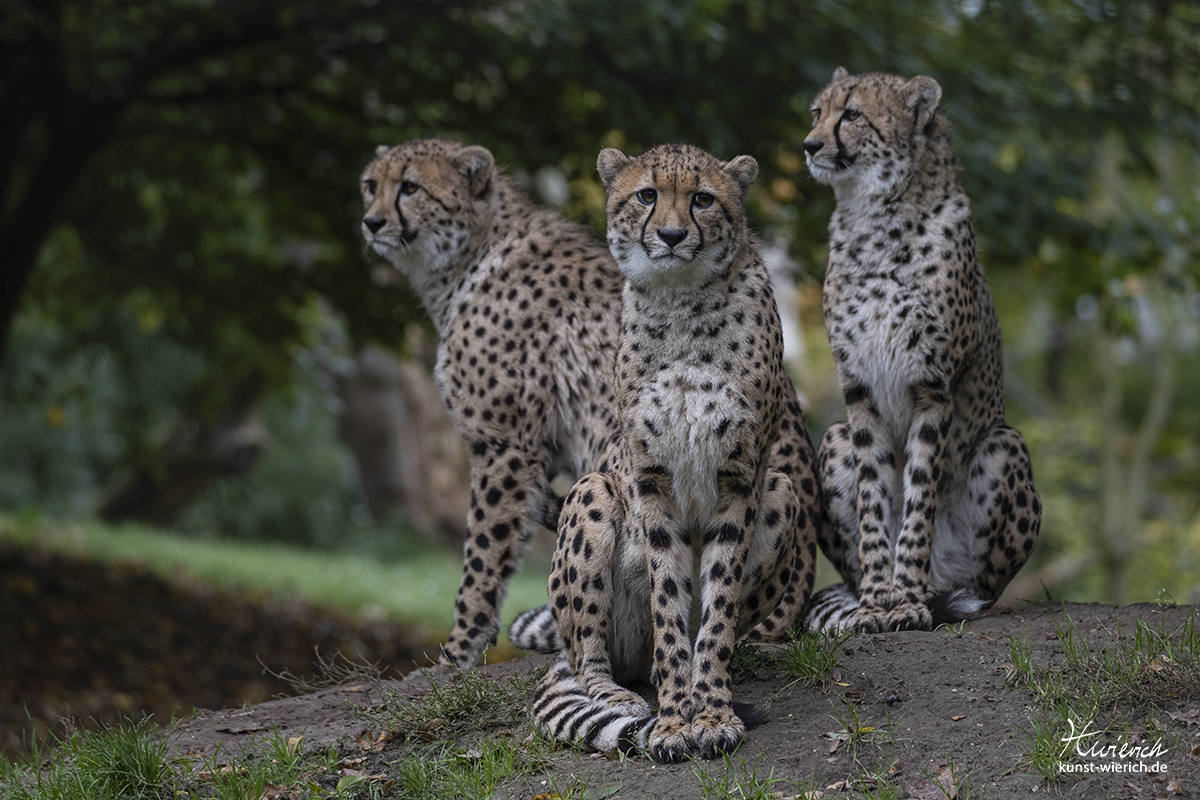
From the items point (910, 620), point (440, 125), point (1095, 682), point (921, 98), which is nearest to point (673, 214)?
point (921, 98)

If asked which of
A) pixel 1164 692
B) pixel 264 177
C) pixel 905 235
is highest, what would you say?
pixel 264 177

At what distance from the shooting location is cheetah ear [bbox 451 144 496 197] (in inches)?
206

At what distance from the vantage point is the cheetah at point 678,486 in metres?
3.57

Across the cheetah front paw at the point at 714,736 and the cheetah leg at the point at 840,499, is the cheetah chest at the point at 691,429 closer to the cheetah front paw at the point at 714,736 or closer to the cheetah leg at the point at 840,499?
the cheetah front paw at the point at 714,736

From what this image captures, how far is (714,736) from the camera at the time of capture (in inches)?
135

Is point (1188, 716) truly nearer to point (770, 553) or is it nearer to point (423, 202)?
point (770, 553)

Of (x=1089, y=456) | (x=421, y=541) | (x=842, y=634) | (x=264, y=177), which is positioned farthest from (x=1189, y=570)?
(x=842, y=634)

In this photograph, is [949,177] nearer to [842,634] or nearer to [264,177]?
[842,634]

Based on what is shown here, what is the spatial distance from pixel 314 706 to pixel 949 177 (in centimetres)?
304

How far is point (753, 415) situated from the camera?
3643 mm

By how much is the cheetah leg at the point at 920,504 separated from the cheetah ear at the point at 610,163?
1382 millimetres

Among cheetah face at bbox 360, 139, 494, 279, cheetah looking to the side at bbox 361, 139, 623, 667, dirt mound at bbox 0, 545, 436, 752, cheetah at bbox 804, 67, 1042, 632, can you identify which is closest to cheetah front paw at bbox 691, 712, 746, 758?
A: cheetah at bbox 804, 67, 1042, 632

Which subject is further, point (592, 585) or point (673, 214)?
point (592, 585)

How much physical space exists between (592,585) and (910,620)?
3.87 feet
